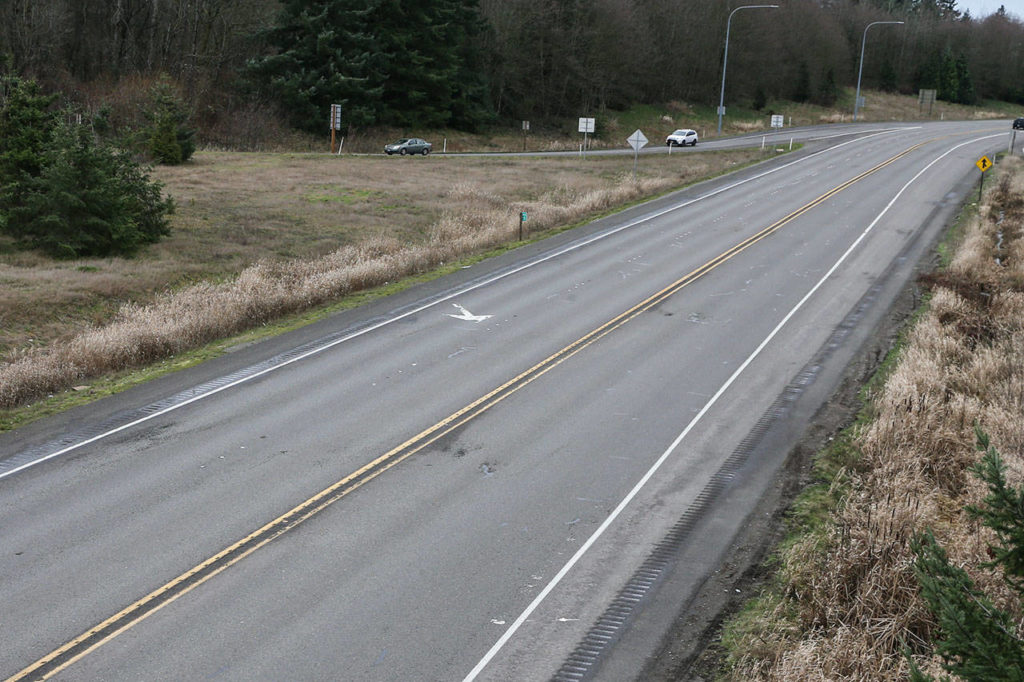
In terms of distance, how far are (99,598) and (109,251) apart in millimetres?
17781

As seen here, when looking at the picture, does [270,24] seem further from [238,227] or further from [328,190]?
[238,227]

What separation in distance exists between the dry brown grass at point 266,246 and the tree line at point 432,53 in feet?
46.9

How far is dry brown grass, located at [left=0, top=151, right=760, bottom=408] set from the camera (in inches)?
744

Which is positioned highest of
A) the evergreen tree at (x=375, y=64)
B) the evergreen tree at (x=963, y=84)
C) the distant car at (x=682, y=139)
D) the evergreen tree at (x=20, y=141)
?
the evergreen tree at (x=963, y=84)

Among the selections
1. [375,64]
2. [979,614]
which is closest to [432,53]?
[375,64]

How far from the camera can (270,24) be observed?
63.1 meters

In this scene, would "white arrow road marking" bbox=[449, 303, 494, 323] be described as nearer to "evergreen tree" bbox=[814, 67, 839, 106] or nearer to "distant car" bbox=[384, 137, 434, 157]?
"distant car" bbox=[384, 137, 434, 157]

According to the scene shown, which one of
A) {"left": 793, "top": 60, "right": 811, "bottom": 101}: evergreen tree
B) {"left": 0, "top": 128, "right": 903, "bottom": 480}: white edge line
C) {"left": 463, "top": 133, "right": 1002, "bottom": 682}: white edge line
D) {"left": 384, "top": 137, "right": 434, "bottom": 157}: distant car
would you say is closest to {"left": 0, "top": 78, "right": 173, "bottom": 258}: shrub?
{"left": 0, "top": 128, "right": 903, "bottom": 480}: white edge line

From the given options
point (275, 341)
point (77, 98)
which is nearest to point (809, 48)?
point (77, 98)

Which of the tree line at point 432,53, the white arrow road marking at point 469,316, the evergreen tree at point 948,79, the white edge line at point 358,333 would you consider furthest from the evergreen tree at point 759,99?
the white arrow road marking at point 469,316

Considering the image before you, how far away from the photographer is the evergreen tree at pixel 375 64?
61.4 metres

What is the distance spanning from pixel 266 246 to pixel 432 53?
44.5 meters

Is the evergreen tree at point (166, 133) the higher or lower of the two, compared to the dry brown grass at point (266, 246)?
higher

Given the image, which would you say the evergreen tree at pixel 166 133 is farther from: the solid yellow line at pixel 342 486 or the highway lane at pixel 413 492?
the solid yellow line at pixel 342 486
